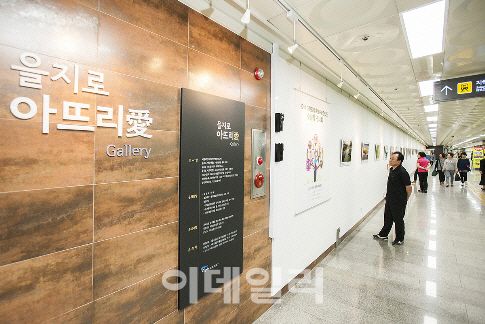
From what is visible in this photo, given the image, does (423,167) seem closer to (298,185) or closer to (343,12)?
(298,185)

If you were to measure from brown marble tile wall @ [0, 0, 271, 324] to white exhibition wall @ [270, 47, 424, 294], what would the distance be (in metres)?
1.09

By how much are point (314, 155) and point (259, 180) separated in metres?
Result: 1.40

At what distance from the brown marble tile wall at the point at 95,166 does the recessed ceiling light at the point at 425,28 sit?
200 centimetres

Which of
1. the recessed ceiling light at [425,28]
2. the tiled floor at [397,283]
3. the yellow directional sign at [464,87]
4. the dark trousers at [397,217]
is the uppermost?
the recessed ceiling light at [425,28]

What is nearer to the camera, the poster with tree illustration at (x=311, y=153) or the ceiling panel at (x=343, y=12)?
the ceiling panel at (x=343, y=12)

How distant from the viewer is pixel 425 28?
8.00 ft


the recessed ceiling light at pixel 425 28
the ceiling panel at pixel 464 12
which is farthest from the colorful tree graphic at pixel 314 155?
the ceiling panel at pixel 464 12

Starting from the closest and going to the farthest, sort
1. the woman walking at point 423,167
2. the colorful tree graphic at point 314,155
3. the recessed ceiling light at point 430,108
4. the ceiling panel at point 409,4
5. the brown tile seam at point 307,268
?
the ceiling panel at point 409,4
the brown tile seam at point 307,268
the colorful tree graphic at point 314,155
the recessed ceiling light at point 430,108
the woman walking at point 423,167

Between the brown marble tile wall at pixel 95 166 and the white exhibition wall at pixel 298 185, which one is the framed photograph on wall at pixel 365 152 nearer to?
the white exhibition wall at pixel 298 185

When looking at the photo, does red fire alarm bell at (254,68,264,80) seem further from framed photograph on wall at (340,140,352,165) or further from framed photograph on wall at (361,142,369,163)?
framed photograph on wall at (361,142,369,163)

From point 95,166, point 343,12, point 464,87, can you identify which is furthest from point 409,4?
point 95,166

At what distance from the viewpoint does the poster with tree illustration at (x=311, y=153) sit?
309 cm

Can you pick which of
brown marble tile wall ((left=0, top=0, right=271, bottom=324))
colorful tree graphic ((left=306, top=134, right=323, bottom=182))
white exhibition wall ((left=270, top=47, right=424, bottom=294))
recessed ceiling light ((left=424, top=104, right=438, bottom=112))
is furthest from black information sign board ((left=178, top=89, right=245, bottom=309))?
recessed ceiling light ((left=424, top=104, right=438, bottom=112))

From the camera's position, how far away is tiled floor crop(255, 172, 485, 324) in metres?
2.49
